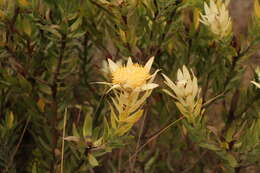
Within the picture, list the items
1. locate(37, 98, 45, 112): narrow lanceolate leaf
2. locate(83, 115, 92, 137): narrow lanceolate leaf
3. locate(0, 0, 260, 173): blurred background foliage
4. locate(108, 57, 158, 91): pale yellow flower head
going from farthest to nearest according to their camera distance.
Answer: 1. locate(37, 98, 45, 112): narrow lanceolate leaf
2. locate(0, 0, 260, 173): blurred background foliage
3. locate(83, 115, 92, 137): narrow lanceolate leaf
4. locate(108, 57, 158, 91): pale yellow flower head

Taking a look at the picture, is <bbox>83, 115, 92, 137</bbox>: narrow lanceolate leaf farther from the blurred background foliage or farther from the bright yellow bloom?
the bright yellow bloom

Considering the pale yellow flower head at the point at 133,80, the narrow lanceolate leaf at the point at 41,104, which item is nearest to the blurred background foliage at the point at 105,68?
the narrow lanceolate leaf at the point at 41,104

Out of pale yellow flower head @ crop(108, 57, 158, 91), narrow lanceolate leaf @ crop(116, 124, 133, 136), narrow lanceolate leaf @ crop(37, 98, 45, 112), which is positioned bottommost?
narrow lanceolate leaf @ crop(116, 124, 133, 136)

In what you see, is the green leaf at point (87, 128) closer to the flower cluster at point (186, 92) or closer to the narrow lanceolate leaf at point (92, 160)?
the narrow lanceolate leaf at point (92, 160)

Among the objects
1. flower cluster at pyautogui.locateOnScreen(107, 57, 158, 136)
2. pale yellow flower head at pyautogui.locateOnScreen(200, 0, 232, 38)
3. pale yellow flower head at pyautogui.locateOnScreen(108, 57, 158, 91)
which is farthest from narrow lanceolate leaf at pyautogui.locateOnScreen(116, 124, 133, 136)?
pale yellow flower head at pyautogui.locateOnScreen(200, 0, 232, 38)

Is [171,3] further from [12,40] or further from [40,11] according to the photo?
[12,40]
